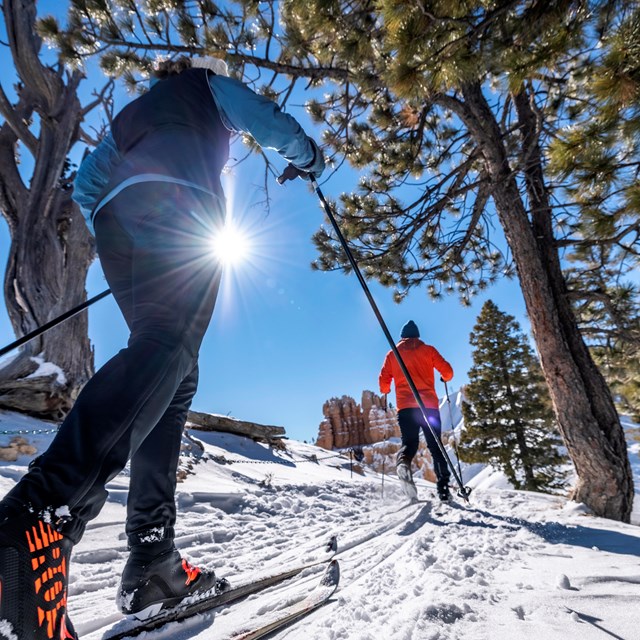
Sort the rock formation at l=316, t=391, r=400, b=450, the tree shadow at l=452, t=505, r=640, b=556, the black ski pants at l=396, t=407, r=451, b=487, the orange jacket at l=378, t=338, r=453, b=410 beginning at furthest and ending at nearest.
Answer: the rock formation at l=316, t=391, r=400, b=450, the orange jacket at l=378, t=338, r=453, b=410, the black ski pants at l=396, t=407, r=451, b=487, the tree shadow at l=452, t=505, r=640, b=556

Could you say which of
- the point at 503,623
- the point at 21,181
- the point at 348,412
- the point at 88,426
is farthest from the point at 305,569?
the point at 348,412

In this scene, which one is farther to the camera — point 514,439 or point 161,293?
point 514,439

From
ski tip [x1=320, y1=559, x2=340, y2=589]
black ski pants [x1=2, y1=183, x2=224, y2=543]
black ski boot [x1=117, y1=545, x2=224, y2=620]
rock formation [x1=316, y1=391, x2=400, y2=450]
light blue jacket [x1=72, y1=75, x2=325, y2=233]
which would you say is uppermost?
rock formation [x1=316, y1=391, x2=400, y2=450]

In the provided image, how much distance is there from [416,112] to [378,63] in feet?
4.65

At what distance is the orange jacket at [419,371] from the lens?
4.14 m

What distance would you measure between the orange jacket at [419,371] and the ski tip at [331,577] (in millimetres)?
2751

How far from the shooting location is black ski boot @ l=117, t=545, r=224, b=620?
3.66ft

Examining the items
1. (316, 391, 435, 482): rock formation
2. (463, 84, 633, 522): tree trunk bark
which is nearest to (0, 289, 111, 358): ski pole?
(463, 84, 633, 522): tree trunk bark

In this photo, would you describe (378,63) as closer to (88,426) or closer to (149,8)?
(149,8)

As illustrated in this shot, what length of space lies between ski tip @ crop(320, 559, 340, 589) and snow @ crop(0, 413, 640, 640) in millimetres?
42

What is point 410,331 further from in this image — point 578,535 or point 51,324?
point 51,324

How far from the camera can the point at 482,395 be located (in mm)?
15375

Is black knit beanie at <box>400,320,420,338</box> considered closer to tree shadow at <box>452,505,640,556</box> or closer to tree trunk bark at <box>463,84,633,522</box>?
tree trunk bark at <box>463,84,633,522</box>

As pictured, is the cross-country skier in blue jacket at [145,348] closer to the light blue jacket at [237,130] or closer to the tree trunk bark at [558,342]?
the light blue jacket at [237,130]
